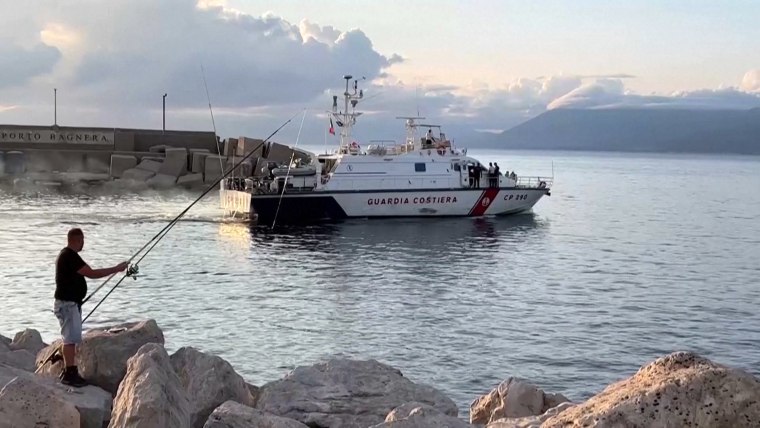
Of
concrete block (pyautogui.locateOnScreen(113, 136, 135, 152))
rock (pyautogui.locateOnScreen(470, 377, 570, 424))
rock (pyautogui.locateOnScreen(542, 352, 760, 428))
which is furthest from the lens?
concrete block (pyautogui.locateOnScreen(113, 136, 135, 152))

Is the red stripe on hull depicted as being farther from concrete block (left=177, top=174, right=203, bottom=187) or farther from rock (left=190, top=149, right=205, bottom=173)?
rock (left=190, top=149, right=205, bottom=173)

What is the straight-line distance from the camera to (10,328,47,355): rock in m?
9.17

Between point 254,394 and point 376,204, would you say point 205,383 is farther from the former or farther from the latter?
point 376,204

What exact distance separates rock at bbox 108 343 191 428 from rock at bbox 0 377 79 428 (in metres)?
0.36

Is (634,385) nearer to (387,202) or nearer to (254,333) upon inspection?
(254,333)

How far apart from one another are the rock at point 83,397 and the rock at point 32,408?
88 millimetres

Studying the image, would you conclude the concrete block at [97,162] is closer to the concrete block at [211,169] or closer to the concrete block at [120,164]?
the concrete block at [120,164]

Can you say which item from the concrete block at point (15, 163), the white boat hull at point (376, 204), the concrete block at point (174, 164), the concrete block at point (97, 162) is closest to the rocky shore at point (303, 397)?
the white boat hull at point (376, 204)

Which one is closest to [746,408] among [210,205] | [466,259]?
[466,259]

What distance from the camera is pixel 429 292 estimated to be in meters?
19.2

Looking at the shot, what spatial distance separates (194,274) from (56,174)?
33.5 meters

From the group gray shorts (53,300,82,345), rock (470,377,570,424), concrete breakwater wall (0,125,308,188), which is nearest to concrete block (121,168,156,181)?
concrete breakwater wall (0,125,308,188)

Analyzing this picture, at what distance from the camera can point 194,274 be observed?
21.2 meters

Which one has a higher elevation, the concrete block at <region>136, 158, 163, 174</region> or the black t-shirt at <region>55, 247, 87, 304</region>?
the concrete block at <region>136, 158, 163, 174</region>
